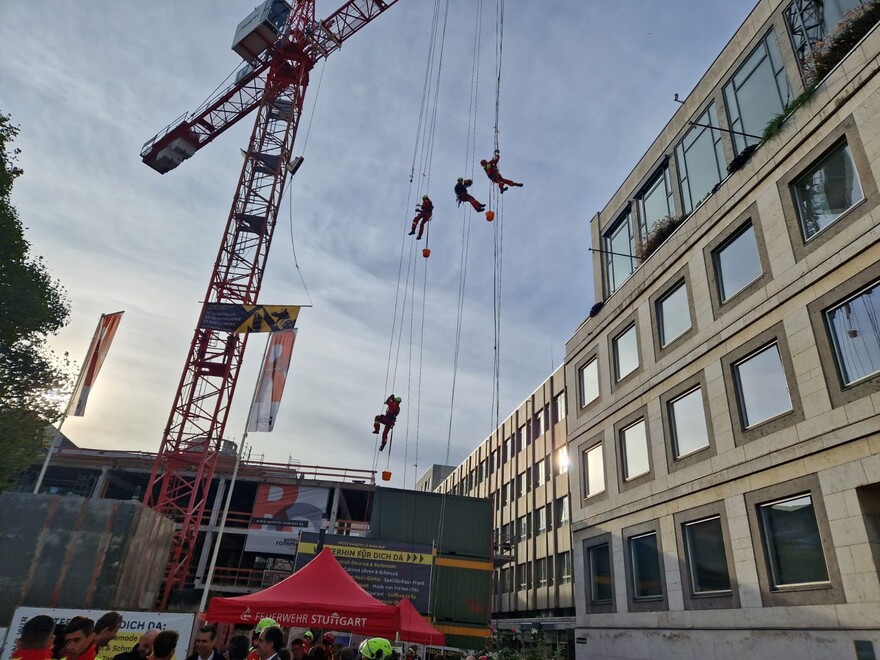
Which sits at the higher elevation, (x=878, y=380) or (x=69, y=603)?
(x=878, y=380)

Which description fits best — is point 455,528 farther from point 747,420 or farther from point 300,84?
point 300,84

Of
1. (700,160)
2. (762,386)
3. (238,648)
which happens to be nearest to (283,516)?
(762,386)

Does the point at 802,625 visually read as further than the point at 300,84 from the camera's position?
No

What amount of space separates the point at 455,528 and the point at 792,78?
76.7ft

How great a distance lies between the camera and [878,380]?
11.2 meters

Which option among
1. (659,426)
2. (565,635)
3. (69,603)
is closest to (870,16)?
(659,426)

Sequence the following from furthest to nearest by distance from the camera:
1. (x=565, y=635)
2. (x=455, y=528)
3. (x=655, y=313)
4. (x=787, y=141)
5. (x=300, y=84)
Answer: (x=300, y=84) → (x=565, y=635) → (x=455, y=528) → (x=655, y=313) → (x=787, y=141)

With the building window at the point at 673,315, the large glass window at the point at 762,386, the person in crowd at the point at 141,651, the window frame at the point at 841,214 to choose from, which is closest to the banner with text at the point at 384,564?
the building window at the point at 673,315

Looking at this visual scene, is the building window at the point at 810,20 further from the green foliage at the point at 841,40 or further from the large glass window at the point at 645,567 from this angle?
the large glass window at the point at 645,567

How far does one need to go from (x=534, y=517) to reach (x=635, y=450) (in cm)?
2641

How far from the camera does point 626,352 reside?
21.6m

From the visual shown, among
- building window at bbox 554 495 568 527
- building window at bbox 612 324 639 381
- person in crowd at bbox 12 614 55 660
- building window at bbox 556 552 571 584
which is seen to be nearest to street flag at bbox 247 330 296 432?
building window at bbox 612 324 639 381

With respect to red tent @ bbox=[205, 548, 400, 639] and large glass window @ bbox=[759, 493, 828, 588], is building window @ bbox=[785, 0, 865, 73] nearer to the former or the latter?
large glass window @ bbox=[759, 493, 828, 588]

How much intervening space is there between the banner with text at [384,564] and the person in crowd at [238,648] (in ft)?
65.5
